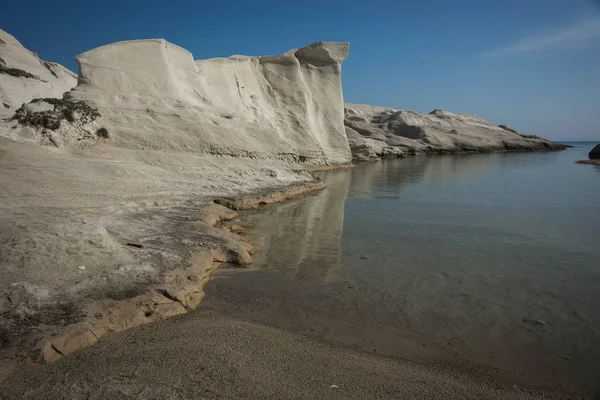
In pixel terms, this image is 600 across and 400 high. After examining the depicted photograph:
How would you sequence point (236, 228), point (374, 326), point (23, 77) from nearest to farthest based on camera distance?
point (374, 326) → point (236, 228) → point (23, 77)

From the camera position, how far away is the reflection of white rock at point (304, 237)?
227 inches

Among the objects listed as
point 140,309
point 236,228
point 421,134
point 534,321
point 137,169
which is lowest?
point 534,321

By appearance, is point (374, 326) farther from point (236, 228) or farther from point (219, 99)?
point (219, 99)

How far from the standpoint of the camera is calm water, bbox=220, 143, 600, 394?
12.1 ft

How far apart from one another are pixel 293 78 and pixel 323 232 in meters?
14.9

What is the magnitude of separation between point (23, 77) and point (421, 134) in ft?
99.0

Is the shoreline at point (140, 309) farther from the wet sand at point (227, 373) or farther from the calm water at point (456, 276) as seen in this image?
the calm water at point (456, 276)

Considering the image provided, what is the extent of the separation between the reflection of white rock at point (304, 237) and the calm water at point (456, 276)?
3cm

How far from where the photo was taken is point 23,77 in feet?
68.2

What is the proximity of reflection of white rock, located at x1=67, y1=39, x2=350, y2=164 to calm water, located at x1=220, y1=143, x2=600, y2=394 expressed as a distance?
4.28 meters

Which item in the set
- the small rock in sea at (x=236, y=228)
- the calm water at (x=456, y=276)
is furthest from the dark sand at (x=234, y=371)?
the small rock in sea at (x=236, y=228)

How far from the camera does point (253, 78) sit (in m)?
20.2

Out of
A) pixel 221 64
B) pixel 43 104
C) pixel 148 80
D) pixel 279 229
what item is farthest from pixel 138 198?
pixel 221 64

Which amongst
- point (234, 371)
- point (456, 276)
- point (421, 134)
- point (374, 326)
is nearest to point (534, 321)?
point (456, 276)
